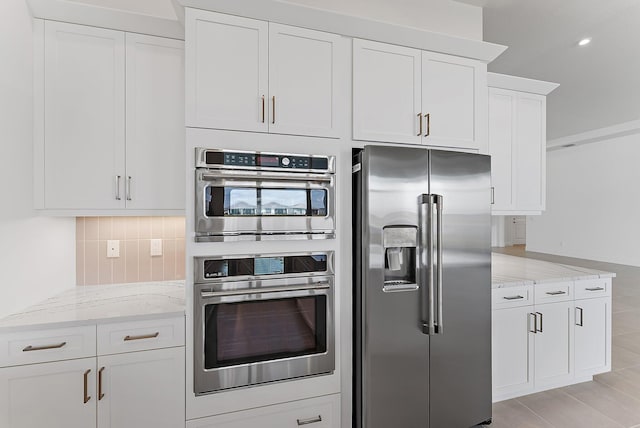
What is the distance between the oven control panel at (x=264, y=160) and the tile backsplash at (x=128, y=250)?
93cm

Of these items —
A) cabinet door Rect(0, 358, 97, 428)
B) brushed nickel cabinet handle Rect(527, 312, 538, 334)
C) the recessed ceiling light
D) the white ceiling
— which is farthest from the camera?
the recessed ceiling light

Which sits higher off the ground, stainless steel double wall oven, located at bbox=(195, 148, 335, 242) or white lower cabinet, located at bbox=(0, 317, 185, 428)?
stainless steel double wall oven, located at bbox=(195, 148, 335, 242)

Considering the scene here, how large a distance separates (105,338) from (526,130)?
346 cm

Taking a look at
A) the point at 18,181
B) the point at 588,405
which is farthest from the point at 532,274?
the point at 18,181

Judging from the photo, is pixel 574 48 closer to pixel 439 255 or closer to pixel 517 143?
pixel 517 143

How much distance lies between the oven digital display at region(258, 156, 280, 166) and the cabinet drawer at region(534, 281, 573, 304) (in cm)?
221

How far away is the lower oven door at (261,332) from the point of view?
170 cm

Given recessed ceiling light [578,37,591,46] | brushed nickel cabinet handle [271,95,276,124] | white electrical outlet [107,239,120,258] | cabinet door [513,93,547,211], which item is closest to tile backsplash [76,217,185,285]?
white electrical outlet [107,239,120,258]

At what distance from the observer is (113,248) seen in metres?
2.26

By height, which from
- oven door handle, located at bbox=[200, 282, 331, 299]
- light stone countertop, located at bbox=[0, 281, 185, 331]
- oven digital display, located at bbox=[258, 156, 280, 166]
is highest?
oven digital display, located at bbox=[258, 156, 280, 166]

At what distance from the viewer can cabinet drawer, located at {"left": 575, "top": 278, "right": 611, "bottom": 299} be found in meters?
2.67

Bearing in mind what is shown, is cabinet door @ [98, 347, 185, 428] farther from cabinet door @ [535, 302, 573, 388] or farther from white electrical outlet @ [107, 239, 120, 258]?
cabinet door @ [535, 302, 573, 388]

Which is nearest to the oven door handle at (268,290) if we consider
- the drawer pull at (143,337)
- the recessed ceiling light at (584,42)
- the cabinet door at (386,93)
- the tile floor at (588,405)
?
the drawer pull at (143,337)

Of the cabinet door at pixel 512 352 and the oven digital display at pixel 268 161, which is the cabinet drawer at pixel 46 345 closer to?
the oven digital display at pixel 268 161
